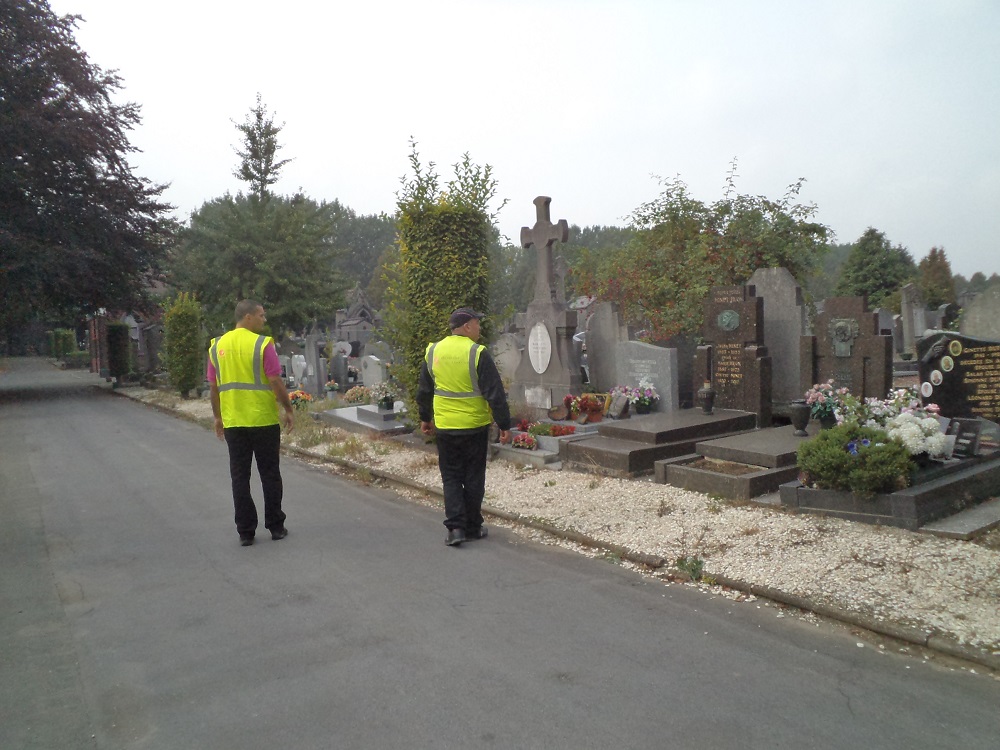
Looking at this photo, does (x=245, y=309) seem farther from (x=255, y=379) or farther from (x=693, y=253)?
(x=693, y=253)

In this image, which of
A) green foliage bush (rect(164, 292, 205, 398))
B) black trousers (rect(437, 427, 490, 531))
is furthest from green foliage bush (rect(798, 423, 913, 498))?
green foliage bush (rect(164, 292, 205, 398))

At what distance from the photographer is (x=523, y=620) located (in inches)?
168

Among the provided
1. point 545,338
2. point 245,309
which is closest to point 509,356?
point 545,338

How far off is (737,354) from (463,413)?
5.39 meters

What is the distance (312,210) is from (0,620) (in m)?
27.4

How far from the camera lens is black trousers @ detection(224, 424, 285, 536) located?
232 inches

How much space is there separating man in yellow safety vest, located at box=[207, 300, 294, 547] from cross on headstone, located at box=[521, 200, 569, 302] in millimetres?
6000

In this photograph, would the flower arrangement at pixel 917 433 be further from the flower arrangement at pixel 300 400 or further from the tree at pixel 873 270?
the tree at pixel 873 270

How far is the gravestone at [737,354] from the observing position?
960 centimetres

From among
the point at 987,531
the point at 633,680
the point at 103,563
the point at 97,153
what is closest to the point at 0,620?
the point at 103,563

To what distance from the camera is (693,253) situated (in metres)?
15.2

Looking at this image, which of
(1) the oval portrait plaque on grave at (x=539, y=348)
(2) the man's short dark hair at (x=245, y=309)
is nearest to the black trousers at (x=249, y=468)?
(2) the man's short dark hair at (x=245, y=309)

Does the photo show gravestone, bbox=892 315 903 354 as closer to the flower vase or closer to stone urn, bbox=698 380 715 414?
stone urn, bbox=698 380 715 414

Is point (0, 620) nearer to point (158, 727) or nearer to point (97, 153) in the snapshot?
point (158, 727)
